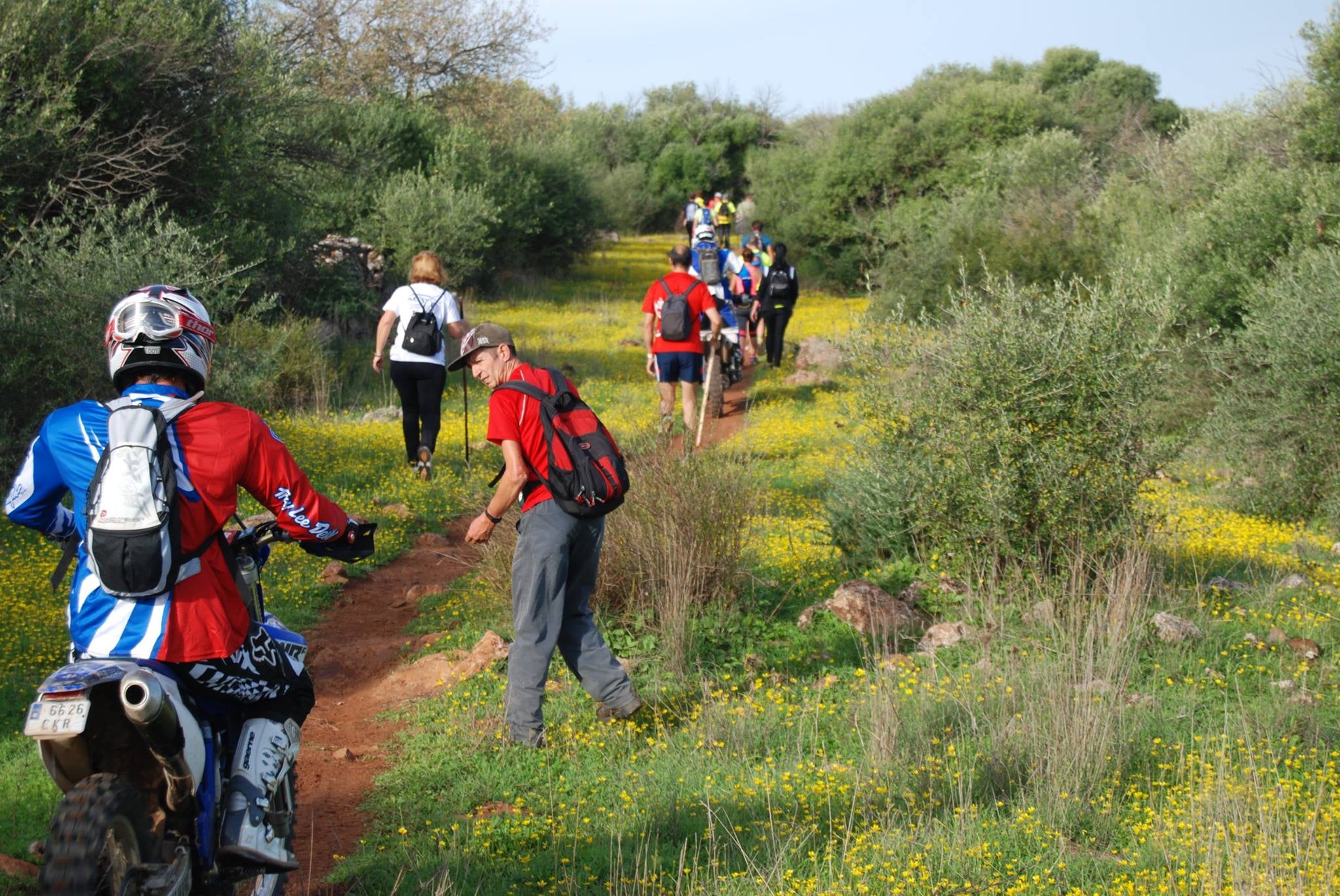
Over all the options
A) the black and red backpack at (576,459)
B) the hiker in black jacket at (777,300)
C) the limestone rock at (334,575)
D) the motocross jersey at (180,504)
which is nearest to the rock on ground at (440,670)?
the black and red backpack at (576,459)

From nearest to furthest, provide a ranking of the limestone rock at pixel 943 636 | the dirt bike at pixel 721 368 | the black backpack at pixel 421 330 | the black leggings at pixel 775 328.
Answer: the limestone rock at pixel 943 636
the black backpack at pixel 421 330
the dirt bike at pixel 721 368
the black leggings at pixel 775 328

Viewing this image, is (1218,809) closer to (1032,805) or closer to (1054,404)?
(1032,805)

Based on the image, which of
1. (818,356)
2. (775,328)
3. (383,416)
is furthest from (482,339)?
(818,356)

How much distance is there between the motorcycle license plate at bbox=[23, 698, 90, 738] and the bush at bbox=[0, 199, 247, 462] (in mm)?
7724

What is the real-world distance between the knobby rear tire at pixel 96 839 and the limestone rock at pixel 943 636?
15.2 feet

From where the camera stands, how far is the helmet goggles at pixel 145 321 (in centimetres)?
327

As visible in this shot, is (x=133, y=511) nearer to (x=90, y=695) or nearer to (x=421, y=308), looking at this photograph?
(x=90, y=695)

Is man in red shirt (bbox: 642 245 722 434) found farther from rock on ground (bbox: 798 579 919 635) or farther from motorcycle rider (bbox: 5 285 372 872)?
motorcycle rider (bbox: 5 285 372 872)

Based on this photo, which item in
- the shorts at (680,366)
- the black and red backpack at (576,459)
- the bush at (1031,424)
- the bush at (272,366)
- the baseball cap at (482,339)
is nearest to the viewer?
the black and red backpack at (576,459)

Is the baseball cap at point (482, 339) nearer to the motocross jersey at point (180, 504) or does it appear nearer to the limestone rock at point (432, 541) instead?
the motocross jersey at point (180, 504)

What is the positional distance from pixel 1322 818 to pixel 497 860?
120 inches

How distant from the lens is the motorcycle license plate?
9.09 feet

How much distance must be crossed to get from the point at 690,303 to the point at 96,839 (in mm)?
9439

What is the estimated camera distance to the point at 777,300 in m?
17.8
